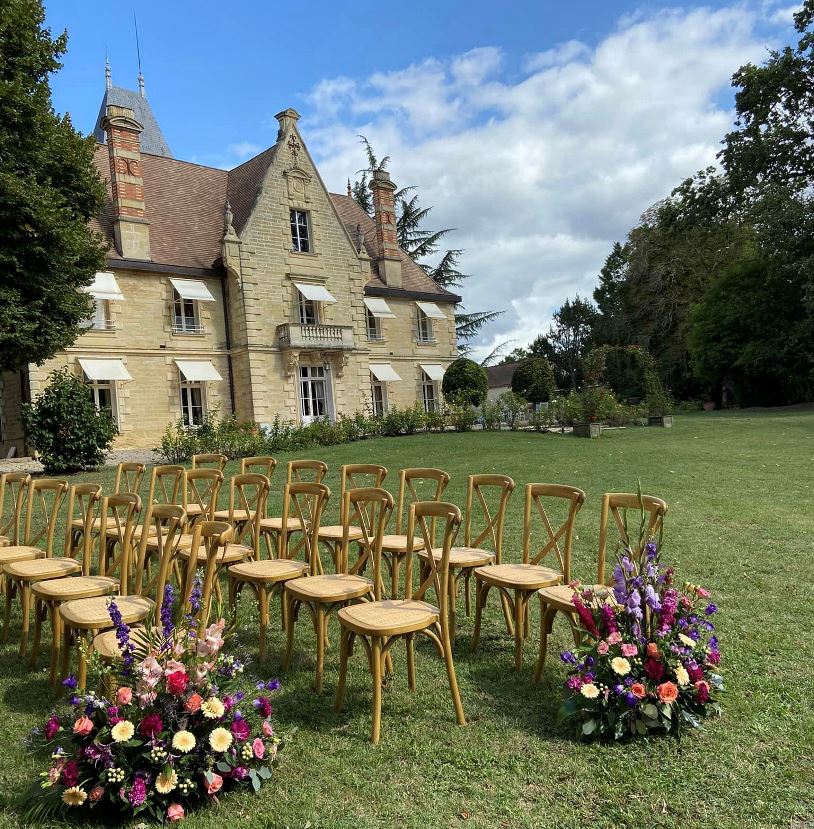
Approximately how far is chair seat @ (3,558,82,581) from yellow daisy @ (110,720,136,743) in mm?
2352

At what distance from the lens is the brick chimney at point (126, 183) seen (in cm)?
1948

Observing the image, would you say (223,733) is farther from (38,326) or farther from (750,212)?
(750,212)

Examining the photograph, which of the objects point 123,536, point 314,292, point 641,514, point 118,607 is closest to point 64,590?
point 123,536

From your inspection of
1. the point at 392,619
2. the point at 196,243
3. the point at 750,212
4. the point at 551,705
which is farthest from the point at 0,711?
the point at 750,212

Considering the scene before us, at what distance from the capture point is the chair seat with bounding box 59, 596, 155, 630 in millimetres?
3406

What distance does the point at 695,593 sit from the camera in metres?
3.21

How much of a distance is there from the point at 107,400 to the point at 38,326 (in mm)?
8384

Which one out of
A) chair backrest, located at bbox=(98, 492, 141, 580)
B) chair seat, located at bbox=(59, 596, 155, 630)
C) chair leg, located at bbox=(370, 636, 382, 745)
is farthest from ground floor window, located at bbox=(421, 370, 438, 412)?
chair leg, located at bbox=(370, 636, 382, 745)

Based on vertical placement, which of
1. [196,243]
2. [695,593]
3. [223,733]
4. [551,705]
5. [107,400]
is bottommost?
[551,705]

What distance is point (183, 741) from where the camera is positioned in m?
2.46

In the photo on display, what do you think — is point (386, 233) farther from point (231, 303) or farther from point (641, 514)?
point (641, 514)

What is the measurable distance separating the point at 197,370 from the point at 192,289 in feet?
8.66

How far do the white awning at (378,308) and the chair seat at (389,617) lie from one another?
A: 2264 cm

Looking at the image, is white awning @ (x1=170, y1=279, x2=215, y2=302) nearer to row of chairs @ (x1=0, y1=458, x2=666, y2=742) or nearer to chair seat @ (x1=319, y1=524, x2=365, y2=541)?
row of chairs @ (x1=0, y1=458, x2=666, y2=742)
